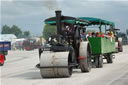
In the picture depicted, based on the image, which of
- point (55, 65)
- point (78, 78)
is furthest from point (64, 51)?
point (78, 78)

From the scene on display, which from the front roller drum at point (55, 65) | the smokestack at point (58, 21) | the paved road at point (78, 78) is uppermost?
the smokestack at point (58, 21)

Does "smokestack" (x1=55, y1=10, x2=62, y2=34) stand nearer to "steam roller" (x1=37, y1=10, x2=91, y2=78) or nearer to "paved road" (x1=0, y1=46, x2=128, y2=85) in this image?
"steam roller" (x1=37, y1=10, x2=91, y2=78)

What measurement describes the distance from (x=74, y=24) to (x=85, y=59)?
1.55m

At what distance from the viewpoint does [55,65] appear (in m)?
12.4

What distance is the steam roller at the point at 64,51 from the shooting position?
12445 mm

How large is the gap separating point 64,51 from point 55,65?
88cm

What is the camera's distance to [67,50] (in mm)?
13109

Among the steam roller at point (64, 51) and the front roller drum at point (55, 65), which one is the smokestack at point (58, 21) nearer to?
the steam roller at point (64, 51)

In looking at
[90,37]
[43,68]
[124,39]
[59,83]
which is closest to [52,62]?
[43,68]

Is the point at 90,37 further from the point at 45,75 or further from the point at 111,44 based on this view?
the point at 45,75

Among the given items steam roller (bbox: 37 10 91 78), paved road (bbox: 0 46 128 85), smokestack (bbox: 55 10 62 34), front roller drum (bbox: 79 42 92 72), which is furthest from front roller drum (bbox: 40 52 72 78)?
front roller drum (bbox: 79 42 92 72)

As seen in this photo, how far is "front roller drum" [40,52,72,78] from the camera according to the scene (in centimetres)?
1239

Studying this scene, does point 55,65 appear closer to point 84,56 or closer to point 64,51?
point 64,51

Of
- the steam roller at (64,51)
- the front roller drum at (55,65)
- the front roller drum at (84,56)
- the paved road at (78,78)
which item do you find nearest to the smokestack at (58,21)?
the steam roller at (64,51)
